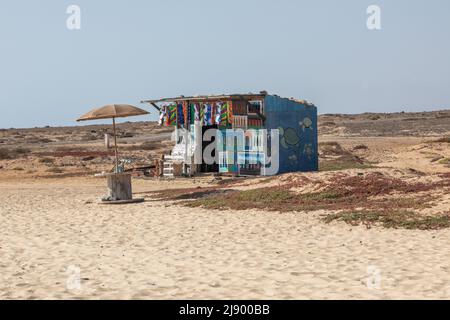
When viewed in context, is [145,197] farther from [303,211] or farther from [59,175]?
[59,175]

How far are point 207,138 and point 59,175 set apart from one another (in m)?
8.21

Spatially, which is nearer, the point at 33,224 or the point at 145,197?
the point at 33,224

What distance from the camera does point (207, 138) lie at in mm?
26594

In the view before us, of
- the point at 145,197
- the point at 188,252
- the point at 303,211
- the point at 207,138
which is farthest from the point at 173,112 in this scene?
the point at 188,252

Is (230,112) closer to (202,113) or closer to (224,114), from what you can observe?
(224,114)

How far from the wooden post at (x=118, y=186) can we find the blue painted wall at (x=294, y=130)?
23.7ft

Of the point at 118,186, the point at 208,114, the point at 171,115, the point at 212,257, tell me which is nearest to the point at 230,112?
the point at 208,114

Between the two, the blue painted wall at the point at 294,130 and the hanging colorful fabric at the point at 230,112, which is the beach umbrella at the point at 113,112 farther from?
the blue painted wall at the point at 294,130

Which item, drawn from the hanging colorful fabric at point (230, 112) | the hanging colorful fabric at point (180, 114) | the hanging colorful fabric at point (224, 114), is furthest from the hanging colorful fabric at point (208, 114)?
the hanging colorful fabric at point (180, 114)

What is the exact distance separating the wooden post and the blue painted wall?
23.7 feet

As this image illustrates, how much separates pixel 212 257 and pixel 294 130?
15.2 meters

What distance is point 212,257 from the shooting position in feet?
34.4
